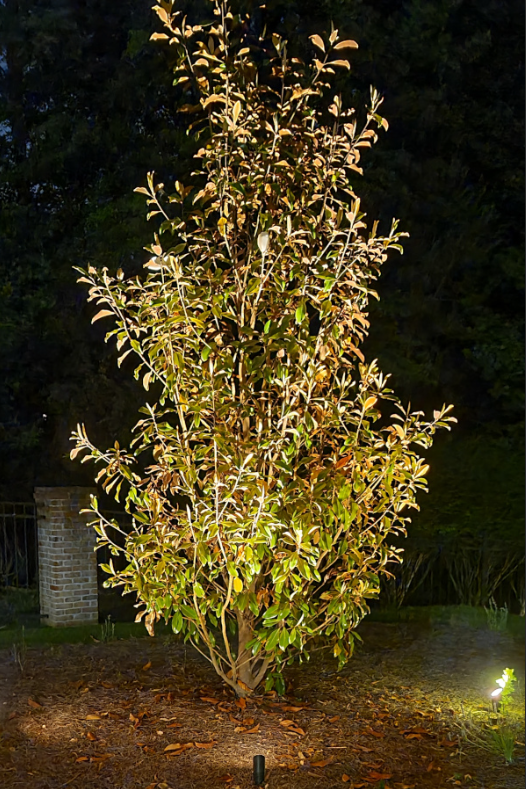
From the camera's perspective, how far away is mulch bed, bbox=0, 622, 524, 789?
149 inches

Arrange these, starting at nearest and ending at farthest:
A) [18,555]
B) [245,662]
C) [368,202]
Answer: [245,662] < [368,202] < [18,555]

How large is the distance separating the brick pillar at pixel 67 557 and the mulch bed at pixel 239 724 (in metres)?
1.26

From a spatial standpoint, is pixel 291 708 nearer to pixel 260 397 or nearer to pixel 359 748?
pixel 359 748

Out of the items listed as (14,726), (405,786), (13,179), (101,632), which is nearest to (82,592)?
(101,632)

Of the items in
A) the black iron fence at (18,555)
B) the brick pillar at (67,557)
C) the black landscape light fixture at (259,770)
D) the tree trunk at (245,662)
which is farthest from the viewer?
the black iron fence at (18,555)

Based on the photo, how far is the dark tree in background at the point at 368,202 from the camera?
31.7 feet

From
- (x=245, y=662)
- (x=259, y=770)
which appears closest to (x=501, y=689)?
(x=245, y=662)

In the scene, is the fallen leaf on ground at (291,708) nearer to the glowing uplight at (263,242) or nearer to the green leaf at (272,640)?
the green leaf at (272,640)

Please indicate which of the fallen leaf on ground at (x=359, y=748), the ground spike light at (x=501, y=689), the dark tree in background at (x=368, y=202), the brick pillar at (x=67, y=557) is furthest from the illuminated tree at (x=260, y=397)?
the dark tree in background at (x=368, y=202)

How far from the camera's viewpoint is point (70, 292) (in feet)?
35.2

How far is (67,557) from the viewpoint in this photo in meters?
7.16

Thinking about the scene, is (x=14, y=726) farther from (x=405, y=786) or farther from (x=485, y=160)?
(x=485, y=160)

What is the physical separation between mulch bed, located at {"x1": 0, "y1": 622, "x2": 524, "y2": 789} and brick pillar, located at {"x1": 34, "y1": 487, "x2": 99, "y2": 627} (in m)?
1.26

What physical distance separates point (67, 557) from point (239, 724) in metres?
3.21
